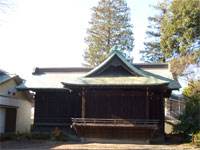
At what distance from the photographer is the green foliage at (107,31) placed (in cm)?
3431

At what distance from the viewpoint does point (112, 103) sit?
57.1ft

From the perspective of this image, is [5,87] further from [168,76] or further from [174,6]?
[174,6]

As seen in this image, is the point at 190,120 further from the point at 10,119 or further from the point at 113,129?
the point at 10,119

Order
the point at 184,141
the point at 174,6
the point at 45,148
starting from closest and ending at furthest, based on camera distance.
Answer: the point at 45,148 < the point at 184,141 < the point at 174,6

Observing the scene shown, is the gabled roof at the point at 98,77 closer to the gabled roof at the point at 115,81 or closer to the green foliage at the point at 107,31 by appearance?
the gabled roof at the point at 115,81

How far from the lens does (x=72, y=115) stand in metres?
19.6

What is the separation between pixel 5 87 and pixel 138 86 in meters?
10.7

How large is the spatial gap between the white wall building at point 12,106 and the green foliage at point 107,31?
13.5 m

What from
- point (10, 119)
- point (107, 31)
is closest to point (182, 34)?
point (107, 31)

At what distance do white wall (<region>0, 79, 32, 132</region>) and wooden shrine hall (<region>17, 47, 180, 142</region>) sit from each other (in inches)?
51.8

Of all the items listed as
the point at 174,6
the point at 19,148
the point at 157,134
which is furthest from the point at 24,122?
the point at 174,6

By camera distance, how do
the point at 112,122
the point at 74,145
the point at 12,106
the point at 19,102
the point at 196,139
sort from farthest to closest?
1. the point at 19,102
2. the point at 12,106
3. the point at 112,122
4. the point at 196,139
5. the point at 74,145

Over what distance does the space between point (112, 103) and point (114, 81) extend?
1.72 meters

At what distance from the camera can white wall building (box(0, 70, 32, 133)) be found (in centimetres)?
1939
